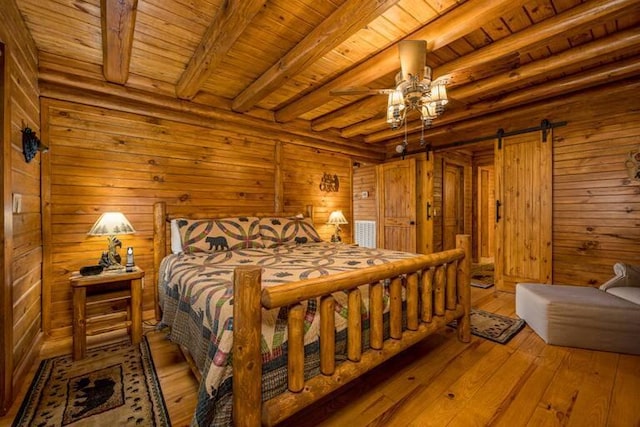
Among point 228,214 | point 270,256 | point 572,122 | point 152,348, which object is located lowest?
point 152,348

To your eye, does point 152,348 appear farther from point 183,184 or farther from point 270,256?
point 183,184

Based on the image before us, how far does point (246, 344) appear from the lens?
105 centimetres

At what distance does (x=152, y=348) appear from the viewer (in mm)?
2172

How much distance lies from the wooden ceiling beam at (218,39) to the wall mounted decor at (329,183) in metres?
2.17

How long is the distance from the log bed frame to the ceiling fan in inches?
41.2

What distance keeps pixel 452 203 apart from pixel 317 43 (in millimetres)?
4436

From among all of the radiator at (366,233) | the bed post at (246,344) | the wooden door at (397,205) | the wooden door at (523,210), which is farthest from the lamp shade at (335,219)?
the bed post at (246,344)

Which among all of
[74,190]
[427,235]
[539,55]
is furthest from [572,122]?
[74,190]

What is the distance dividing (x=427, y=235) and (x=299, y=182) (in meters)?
2.31

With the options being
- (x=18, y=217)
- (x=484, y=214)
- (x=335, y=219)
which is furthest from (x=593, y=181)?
(x=18, y=217)

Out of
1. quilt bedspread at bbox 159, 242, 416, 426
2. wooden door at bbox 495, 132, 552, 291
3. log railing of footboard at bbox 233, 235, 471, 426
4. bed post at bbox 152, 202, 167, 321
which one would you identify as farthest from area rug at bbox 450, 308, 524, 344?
bed post at bbox 152, 202, 167, 321

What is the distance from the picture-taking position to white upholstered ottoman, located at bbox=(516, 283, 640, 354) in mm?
1984

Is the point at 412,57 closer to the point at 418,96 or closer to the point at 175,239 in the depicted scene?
the point at 418,96

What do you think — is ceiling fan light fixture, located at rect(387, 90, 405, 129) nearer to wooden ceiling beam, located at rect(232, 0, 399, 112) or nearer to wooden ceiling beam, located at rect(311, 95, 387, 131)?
wooden ceiling beam, located at rect(232, 0, 399, 112)
